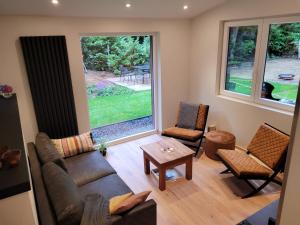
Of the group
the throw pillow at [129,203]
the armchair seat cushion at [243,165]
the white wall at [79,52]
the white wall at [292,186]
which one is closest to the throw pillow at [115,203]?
the throw pillow at [129,203]

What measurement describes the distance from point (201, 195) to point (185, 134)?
121cm

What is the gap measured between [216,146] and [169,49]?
82.7 inches

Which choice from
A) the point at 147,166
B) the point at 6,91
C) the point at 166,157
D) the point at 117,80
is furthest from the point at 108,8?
the point at 147,166

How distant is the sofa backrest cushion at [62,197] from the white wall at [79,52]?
5.77 feet

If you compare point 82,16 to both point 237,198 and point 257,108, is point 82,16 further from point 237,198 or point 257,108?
point 237,198

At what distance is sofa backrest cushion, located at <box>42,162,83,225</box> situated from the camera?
176cm

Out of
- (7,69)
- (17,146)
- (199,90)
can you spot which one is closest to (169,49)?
(199,90)

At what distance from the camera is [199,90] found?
491 cm

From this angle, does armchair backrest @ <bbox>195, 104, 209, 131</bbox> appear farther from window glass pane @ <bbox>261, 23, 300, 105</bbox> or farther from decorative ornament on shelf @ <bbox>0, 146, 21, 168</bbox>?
decorative ornament on shelf @ <bbox>0, 146, 21, 168</bbox>

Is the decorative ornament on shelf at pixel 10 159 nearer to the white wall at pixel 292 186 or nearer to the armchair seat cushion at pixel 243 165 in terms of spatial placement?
the white wall at pixel 292 186

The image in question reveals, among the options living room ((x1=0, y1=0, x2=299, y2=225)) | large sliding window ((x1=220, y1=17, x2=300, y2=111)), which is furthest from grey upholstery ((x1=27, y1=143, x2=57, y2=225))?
large sliding window ((x1=220, y1=17, x2=300, y2=111))

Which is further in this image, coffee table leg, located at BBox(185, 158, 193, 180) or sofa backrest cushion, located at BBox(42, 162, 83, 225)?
coffee table leg, located at BBox(185, 158, 193, 180)

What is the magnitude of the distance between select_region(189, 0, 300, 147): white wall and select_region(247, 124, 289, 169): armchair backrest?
17.3 inches

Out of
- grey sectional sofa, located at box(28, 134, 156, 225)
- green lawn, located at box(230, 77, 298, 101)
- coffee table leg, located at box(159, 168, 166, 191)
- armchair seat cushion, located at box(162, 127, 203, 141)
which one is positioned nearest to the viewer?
grey sectional sofa, located at box(28, 134, 156, 225)
